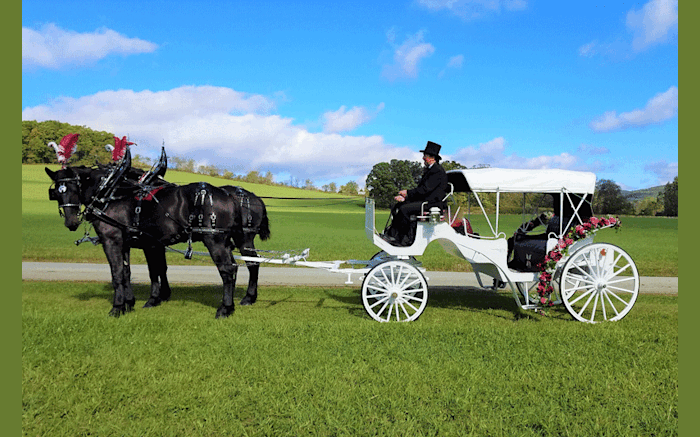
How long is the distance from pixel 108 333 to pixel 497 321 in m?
5.36

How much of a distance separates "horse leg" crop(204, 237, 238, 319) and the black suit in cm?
270

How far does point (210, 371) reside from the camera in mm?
4438

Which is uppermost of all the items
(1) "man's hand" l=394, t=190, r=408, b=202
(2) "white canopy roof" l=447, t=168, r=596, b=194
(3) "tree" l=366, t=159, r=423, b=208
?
(3) "tree" l=366, t=159, r=423, b=208

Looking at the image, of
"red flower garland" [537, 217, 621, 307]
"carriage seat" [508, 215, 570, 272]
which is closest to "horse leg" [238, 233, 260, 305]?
"carriage seat" [508, 215, 570, 272]

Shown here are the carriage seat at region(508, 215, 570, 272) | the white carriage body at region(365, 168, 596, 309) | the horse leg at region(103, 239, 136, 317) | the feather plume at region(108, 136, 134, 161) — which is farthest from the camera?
the feather plume at region(108, 136, 134, 161)

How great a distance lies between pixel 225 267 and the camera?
7188 millimetres

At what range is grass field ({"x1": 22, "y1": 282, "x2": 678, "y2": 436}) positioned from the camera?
3551 mm

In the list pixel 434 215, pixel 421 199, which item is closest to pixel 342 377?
pixel 434 215

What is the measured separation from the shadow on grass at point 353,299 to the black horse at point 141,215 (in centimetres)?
103

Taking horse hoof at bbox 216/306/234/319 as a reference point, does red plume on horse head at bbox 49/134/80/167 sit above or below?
above

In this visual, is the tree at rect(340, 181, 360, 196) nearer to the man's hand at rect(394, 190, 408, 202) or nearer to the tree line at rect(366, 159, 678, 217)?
the tree line at rect(366, 159, 678, 217)

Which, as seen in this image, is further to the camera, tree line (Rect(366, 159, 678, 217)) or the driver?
tree line (Rect(366, 159, 678, 217))

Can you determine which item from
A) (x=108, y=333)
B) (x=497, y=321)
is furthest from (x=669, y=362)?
(x=108, y=333)

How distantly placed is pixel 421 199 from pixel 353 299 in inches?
105
